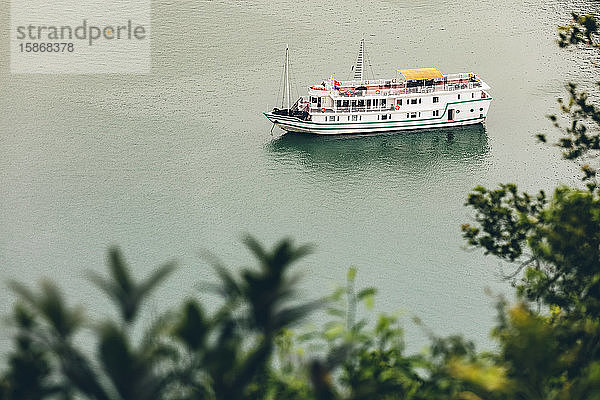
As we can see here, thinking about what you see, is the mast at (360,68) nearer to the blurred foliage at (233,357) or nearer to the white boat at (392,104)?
the white boat at (392,104)

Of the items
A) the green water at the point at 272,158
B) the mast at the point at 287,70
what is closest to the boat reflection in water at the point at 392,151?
the green water at the point at 272,158

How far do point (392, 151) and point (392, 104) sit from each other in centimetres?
150

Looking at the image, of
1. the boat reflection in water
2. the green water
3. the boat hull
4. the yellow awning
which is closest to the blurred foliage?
the green water

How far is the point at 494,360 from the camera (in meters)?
7.57

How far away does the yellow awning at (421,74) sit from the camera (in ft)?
69.9

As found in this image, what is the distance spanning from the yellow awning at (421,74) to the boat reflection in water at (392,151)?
1213mm

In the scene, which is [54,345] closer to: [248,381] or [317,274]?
[248,381]

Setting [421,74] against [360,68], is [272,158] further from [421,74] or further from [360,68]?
[421,74]

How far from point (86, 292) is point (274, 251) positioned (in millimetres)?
9722

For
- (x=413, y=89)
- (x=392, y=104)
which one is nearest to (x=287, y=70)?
(x=392, y=104)

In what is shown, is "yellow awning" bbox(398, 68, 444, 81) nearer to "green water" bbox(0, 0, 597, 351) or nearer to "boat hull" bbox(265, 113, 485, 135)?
"boat hull" bbox(265, 113, 485, 135)

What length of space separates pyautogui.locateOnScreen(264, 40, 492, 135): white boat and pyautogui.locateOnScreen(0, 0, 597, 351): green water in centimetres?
35

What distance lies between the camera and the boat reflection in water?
1936cm

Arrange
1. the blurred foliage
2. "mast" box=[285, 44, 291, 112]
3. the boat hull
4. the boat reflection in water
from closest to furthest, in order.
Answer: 1. the blurred foliage
2. the boat reflection in water
3. the boat hull
4. "mast" box=[285, 44, 291, 112]
